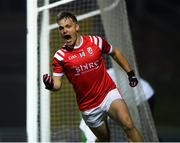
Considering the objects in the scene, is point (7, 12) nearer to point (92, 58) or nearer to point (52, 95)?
point (52, 95)

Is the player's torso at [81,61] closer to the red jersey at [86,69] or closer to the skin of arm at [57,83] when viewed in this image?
the red jersey at [86,69]

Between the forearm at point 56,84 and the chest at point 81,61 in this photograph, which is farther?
the chest at point 81,61

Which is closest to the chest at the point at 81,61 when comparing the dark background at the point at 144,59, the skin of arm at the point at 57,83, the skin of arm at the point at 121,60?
the skin of arm at the point at 57,83

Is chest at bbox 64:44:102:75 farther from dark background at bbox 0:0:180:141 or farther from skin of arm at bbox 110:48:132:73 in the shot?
dark background at bbox 0:0:180:141

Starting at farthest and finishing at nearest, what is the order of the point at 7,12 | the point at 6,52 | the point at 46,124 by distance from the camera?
1. the point at 7,12
2. the point at 6,52
3. the point at 46,124

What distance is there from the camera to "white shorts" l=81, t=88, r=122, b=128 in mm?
9344

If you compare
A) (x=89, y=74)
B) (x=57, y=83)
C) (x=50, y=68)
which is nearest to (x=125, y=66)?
(x=89, y=74)

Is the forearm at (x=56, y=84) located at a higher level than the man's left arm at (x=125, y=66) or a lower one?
lower

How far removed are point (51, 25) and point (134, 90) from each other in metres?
1.31

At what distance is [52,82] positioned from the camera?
888 centimetres

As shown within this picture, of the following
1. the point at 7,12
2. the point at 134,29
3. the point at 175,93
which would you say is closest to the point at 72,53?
the point at 175,93

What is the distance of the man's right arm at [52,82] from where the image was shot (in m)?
8.78

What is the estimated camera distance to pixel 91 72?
9.18 m

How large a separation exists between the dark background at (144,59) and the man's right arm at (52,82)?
4173 mm
